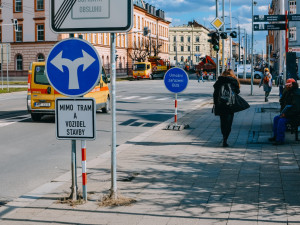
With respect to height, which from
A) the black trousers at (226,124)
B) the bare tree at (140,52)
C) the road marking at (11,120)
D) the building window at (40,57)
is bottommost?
the road marking at (11,120)

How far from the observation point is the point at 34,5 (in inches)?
2717

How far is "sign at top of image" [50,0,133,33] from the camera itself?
245 inches

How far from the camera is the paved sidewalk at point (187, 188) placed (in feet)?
19.5

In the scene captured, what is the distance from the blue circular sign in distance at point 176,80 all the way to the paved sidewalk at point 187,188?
322cm

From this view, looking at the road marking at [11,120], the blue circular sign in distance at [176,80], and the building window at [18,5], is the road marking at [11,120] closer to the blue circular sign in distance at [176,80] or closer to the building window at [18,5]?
the blue circular sign in distance at [176,80]

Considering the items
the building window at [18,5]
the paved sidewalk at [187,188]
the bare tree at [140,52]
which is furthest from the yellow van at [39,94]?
the bare tree at [140,52]

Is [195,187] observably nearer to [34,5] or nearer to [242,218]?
[242,218]

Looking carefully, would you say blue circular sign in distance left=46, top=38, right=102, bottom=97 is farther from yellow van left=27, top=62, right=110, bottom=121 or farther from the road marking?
yellow van left=27, top=62, right=110, bottom=121

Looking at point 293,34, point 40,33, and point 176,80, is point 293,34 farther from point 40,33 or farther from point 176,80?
point 176,80

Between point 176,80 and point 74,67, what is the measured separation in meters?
9.30

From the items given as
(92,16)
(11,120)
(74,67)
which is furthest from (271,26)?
(74,67)

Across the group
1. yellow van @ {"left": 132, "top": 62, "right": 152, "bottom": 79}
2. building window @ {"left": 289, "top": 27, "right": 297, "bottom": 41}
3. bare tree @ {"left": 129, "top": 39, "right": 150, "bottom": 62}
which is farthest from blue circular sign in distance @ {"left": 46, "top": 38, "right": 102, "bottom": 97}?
bare tree @ {"left": 129, "top": 39, "right": 150, "bottom": 62}

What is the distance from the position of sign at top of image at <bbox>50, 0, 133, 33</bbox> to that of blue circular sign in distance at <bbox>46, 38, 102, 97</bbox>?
22cm

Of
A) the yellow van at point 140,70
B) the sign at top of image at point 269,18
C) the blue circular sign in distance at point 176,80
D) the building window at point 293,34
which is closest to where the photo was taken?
the blue circular sign in distance at point 176,80
